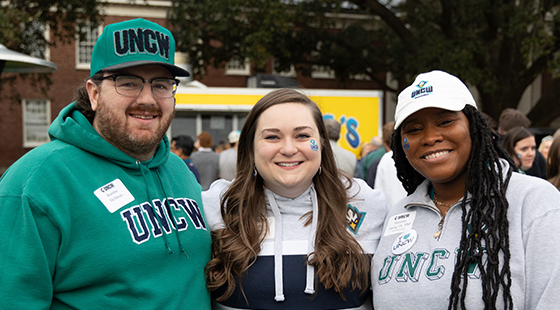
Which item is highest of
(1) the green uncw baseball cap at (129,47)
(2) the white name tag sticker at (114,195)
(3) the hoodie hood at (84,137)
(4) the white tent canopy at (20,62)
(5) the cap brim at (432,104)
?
(4) the white tent canopy at (20,62)

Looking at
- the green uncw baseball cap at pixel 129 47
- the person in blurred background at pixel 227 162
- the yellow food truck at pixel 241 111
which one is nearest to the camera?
the green uncw baseball cap at pixel 129 47

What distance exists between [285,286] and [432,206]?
0.82 metres

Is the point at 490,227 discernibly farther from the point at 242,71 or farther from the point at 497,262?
the point at 242,71

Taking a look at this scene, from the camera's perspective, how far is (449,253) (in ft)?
6.72

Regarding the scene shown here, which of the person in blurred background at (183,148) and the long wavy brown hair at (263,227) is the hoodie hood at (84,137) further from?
the person in blurred background at (183,148)

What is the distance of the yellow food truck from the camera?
9.39 metres

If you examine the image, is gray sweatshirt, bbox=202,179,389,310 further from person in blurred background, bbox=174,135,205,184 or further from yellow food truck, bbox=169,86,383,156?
yellow food truck, bbox=169,86,383,156

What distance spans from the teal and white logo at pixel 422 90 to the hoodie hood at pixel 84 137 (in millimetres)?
1353

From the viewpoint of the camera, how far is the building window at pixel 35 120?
898 inches

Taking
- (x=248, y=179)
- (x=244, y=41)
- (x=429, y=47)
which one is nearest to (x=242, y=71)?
(x=244, y=41)

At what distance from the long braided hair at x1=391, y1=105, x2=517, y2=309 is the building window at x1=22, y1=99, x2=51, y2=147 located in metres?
23.9

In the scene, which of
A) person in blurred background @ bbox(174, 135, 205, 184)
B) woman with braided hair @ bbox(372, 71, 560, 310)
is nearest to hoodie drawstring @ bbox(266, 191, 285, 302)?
woman with braided hair @ bbox(372, 71, 560, 310)

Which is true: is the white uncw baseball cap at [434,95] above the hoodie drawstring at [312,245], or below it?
above

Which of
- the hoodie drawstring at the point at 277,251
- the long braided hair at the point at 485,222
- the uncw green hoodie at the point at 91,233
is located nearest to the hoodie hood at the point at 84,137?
the uncw green hoodie at the point at 91,233
